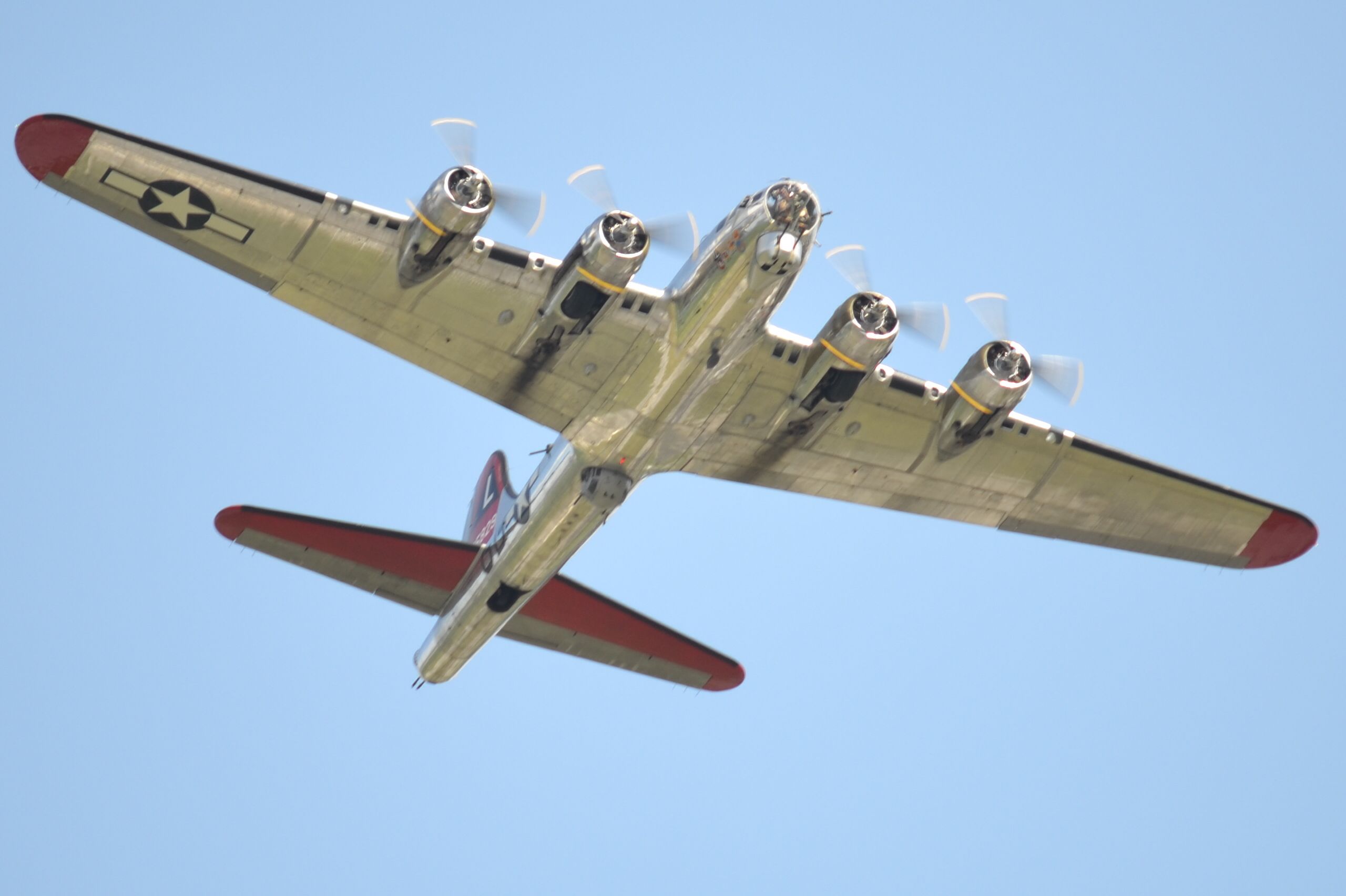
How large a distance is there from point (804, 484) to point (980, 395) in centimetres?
435

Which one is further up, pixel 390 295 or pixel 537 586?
pixel 390 295

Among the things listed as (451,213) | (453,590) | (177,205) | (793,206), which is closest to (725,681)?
(453,590)

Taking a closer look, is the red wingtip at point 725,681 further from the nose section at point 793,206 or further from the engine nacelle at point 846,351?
the nose section at point 793,206

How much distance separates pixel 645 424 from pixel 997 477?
7.66 metres

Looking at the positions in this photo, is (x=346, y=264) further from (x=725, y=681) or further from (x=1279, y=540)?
(x=1279, y=540)

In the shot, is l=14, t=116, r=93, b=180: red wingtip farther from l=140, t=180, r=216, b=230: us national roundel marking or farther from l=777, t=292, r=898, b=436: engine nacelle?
l=777, t=292, r=898, b=436: engine nacelle

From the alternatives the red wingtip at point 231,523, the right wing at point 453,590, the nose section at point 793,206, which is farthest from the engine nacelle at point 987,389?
the red wingtip at point 231,523

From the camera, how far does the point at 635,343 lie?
24859mm

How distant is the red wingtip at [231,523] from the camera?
84.5 ft

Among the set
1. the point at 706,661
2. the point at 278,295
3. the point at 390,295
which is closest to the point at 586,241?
the point at 390,295

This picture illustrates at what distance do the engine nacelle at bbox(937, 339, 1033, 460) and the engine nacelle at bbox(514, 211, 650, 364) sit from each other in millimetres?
6557

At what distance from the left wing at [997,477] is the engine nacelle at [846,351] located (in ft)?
1.27

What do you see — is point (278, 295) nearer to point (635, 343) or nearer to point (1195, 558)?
point (635, 343)

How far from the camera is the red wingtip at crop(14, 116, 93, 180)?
21.8 metres
